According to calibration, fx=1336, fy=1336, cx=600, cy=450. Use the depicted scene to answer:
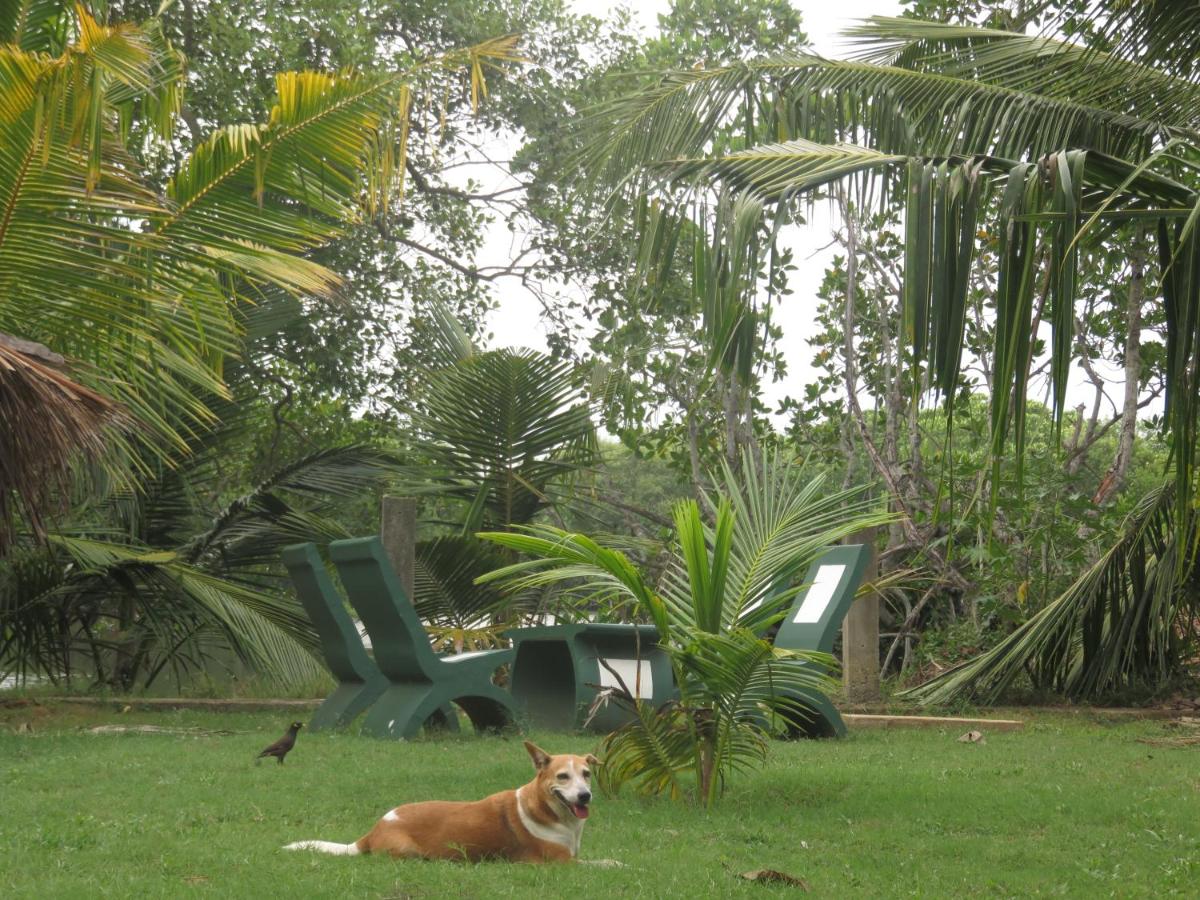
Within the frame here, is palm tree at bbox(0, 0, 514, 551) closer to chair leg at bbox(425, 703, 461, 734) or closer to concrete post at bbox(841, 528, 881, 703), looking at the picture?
chair leg at bbox(425, 703, 461, 734)

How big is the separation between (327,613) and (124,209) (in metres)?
3.57

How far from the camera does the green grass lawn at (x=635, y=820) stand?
446 centimetres

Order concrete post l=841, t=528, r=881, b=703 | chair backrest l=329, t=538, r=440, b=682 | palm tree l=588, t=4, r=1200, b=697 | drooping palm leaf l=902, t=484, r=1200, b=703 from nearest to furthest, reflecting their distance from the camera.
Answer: palm tree l=588, t=4, r=1200, b=697
chair backrest l=329, t=538, r=440, b=682
drooping palm leaf l=902, t=484, r=1200, b=703
concrete post l=841, t=528, r=881, b=703

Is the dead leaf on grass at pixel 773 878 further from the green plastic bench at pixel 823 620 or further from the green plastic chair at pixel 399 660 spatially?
the green plastic chair at pixel 399 660

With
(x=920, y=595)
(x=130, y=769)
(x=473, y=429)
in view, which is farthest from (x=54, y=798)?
(x=920, y=595)

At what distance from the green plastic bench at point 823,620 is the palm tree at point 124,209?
3.81 meters

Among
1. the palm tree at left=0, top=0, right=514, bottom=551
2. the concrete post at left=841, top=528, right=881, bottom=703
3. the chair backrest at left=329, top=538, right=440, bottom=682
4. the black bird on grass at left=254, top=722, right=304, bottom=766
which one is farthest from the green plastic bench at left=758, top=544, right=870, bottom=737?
the palm tree at left=0, top=0, right=514, bottom=551

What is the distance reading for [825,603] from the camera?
8.89m

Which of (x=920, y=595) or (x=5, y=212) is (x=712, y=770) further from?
(x=920, y=595)

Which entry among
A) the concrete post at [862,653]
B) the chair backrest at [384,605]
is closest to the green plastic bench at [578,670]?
the chair backrest at [384,605]

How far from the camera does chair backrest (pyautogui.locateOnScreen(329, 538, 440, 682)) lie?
8.38 meters

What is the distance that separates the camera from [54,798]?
598 cm

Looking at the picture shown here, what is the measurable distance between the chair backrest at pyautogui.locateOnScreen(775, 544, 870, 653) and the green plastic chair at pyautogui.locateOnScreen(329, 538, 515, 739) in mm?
1964

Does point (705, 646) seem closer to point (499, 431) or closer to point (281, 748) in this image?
point (281, 748)
